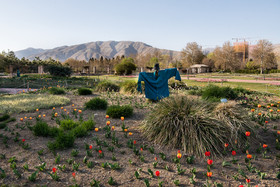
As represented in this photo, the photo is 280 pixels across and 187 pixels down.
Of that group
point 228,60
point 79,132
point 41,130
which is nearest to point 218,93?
point 79,132

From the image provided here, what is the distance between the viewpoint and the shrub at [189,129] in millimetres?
3400

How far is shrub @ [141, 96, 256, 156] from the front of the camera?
3.40 m

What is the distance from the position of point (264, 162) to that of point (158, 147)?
1717 millimetres

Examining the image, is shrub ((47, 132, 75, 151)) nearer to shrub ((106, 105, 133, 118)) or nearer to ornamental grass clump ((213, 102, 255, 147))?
shrub ((106, 105, 133, 118))

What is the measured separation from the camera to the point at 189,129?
3.57 metres

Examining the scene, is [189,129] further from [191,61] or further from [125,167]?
[191,61]

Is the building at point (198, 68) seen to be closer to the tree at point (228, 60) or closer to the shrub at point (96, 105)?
the tree at point (228, 60)

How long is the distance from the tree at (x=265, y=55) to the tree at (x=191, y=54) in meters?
17.0

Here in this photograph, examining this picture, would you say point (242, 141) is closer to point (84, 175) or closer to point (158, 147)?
point (158, 147)

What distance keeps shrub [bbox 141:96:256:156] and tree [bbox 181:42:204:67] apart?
59115mm

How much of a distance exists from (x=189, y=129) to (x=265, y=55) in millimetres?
51207

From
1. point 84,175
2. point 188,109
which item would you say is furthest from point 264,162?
point 84,175

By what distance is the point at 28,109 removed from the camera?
249 inches

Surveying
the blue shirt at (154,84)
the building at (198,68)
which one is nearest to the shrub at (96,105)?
the blue shirt at (154,84)
